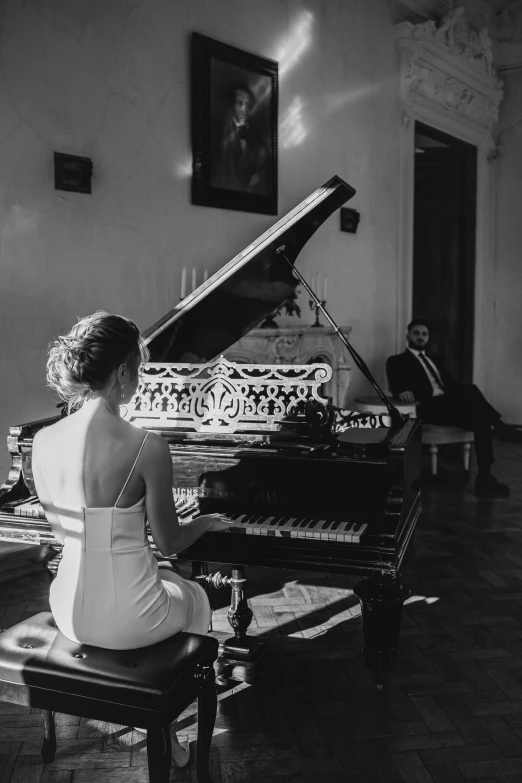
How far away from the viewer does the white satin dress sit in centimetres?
195

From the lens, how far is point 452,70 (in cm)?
757

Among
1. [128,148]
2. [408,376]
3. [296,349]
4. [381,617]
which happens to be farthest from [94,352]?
[408,376]

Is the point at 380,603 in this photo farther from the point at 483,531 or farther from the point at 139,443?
the point at 483,531

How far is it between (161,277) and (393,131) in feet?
10.7

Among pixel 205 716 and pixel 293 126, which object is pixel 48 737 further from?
pixel 293 126

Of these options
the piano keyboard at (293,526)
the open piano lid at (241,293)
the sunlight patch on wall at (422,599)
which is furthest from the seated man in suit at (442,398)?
the piano keyboard at (293,526)

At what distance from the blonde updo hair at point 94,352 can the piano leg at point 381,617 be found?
44.5 inches

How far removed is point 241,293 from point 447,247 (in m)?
5.66

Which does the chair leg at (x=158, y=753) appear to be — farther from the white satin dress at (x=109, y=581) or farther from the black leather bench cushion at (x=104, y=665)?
the white satin dress at (x=109, y=581)

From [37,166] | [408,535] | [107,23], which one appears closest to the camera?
[408,535]

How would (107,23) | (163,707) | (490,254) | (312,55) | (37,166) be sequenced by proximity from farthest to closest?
(490,254)
(312,55)
(107,23)
(37,166)
(163,707)

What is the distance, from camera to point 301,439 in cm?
279

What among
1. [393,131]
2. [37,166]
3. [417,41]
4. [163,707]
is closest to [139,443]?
[163,707]

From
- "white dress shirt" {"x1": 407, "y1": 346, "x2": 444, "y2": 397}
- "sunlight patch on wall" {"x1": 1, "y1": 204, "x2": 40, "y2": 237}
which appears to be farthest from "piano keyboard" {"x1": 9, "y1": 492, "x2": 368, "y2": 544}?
"white dress shirt" {"x1": 407, "y1": 346, "x2": 444, "y2": 397}
